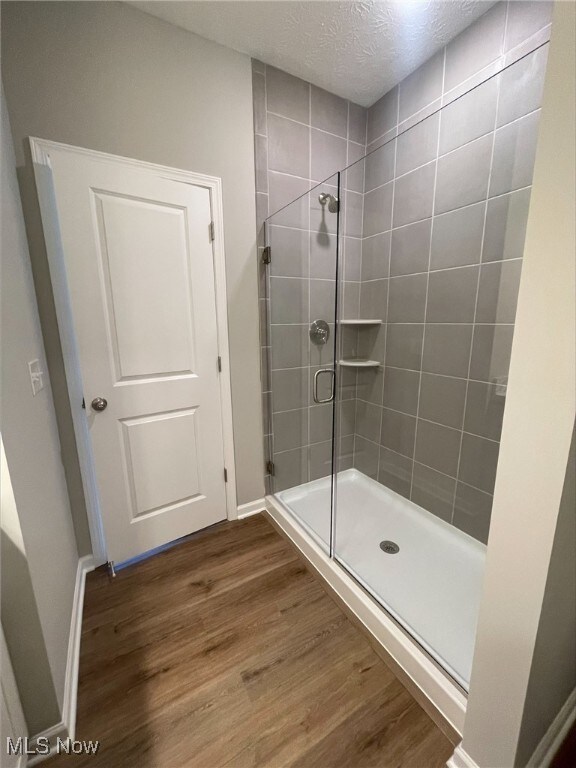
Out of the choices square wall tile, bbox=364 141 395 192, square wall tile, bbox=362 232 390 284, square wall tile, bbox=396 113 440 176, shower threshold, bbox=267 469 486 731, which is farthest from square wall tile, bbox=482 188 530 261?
shower threshold, bbox=267 469 486 731

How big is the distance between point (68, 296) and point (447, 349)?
195cm

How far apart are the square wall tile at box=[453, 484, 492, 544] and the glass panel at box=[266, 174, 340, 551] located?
76 cm

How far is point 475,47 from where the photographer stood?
1474mm

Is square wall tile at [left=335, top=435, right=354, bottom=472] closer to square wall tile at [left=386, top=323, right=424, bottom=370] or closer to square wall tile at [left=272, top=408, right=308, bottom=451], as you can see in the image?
square wall tile at [left=272, top=408, right=308, bottom=451]

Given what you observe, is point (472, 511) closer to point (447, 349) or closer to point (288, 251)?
point (447, 349)

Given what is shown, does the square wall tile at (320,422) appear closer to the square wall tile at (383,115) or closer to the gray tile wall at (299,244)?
the gray tile wall at (299,244)

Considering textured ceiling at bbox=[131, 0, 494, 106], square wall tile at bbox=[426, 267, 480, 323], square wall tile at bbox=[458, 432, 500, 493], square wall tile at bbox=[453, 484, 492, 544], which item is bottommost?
square wall tile at bbox=[453, 484, 492, 544]

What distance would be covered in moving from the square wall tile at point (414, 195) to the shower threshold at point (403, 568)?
181cm

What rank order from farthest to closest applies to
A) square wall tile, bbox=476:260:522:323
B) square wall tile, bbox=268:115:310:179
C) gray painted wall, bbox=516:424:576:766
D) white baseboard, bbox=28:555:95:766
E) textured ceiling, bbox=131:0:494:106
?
square wall tile, bbox=268:115:310:179
square wall tile, bbox=476:260:522:323
textured ceiling, bbox=131:0:494:106
white baseboard, bbox=28:555:95:766
gray painted wall, bbox=516:424:576:766

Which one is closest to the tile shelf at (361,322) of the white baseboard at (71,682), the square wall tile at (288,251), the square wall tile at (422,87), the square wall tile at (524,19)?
the square wall tile at (288,251)

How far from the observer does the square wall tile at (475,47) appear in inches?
54.6

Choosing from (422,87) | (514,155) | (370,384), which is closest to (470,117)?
(514,155)

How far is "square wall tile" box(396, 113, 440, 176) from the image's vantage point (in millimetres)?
1660

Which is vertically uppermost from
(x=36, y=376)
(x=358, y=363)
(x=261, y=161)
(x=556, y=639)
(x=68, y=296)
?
(x=261, y=161)
